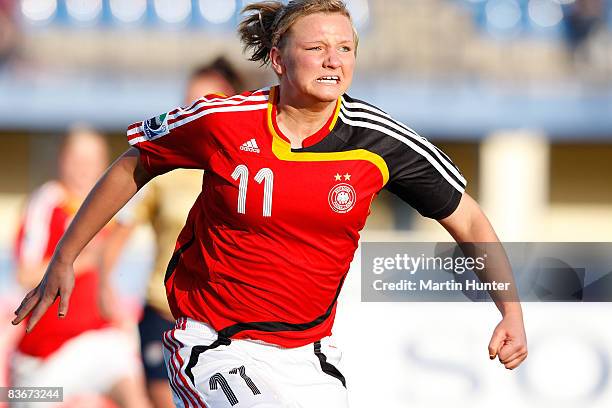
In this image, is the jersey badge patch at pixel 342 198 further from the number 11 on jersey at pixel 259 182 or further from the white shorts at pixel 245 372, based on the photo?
the white shorts at pixel 245 372

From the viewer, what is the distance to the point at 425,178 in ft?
10.3

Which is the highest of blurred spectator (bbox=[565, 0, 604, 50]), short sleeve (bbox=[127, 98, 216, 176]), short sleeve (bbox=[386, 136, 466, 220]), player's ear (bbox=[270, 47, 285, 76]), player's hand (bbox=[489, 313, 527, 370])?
blurred spectator (bbox=[565, 0, 604, 50])

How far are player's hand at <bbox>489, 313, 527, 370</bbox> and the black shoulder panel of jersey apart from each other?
394 mm

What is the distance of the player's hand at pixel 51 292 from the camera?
3.14 m

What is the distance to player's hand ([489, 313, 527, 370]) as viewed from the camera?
3.06 m

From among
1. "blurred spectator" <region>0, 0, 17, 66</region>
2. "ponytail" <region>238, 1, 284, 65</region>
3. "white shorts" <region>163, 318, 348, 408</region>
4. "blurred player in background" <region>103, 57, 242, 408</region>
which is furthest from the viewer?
"blurred spectator" <region>0, 0, 17, 66</region>

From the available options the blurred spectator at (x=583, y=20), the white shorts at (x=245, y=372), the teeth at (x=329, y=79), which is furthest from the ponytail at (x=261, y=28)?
the blurred spectator at (x=583, y=20)

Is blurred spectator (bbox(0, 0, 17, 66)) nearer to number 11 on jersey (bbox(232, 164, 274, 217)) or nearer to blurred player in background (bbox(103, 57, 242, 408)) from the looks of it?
blurred player in background (bbox(103, 57, 242, 408))

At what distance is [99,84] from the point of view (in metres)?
9.41

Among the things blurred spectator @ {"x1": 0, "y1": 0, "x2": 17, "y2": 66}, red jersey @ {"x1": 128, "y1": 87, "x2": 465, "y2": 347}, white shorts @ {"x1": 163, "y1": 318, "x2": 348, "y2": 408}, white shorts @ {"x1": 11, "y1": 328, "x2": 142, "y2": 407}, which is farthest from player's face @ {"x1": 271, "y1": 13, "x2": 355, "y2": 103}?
blurred spectator @ {"x1": 0, "y1": 0, "x2": 17, "y2": 66}

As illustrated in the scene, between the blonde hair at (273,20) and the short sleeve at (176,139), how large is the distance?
0.30 metres

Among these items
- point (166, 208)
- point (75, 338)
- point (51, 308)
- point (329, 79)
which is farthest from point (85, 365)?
point (329, 79)

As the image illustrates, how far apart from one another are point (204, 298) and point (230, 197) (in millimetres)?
315

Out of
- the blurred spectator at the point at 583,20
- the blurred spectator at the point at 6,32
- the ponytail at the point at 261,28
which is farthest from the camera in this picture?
the blurred spectator at the point at 583,20
